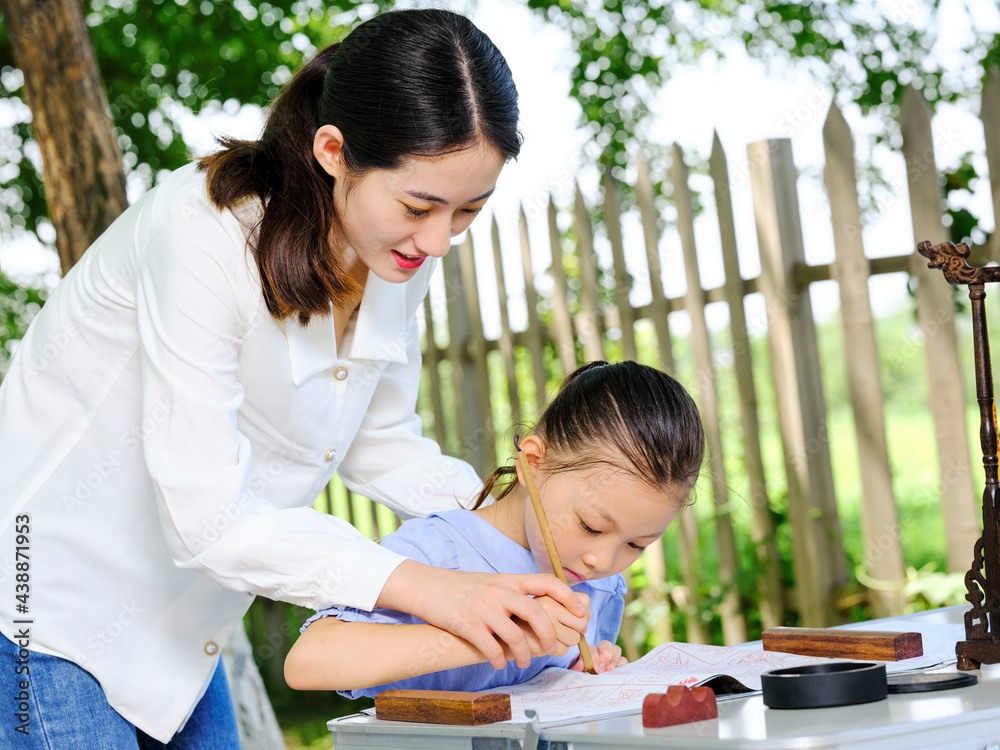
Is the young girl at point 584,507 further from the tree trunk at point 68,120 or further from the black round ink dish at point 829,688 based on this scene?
the tree trunk at point 68,120

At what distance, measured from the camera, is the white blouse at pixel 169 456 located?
4.44 feet

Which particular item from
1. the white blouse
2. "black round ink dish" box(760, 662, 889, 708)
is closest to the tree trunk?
the white blouse

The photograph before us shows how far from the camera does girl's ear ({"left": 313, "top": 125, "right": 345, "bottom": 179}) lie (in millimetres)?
1551

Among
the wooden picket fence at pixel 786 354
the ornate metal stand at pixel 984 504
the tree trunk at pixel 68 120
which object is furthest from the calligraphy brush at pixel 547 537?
the tree trunk at pixel 68 120

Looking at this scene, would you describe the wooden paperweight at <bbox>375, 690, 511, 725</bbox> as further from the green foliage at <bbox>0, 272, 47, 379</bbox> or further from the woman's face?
the green foliage at <bbox>0, 272, 47, 379</bbox>

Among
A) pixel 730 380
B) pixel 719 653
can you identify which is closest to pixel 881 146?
pixel 719 653

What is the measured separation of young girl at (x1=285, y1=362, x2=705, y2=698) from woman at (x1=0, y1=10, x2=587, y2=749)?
24cm

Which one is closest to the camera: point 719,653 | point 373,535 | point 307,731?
point 719,653

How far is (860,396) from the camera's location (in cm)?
325

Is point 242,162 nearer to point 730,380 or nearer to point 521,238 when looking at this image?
point 521,238

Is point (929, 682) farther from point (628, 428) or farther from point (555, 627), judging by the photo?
point (628, 428)

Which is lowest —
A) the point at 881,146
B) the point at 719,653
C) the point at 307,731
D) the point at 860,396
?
the point at 307,731

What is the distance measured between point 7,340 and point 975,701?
5.31 meters

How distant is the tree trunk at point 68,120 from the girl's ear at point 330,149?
185 cm
